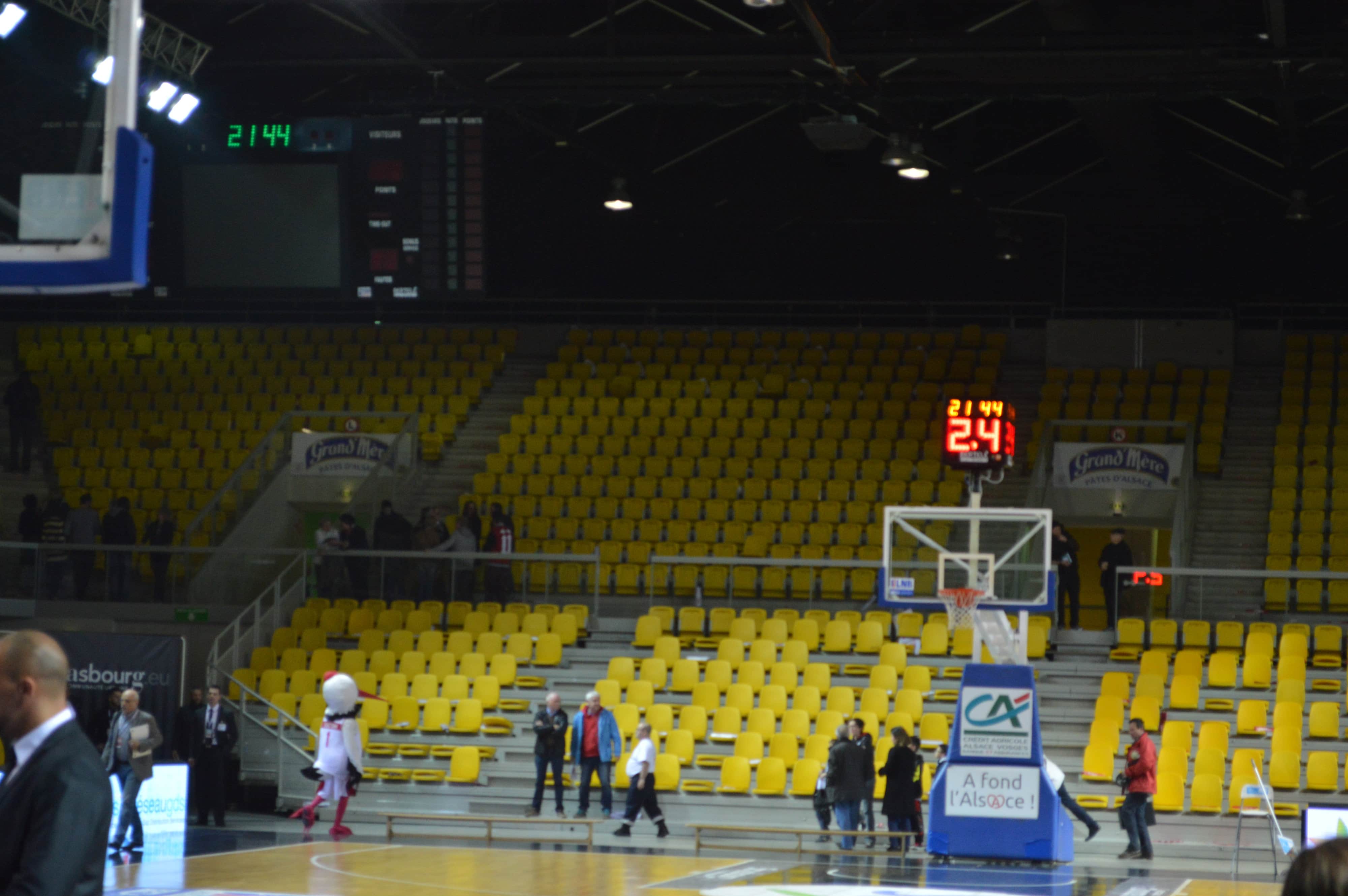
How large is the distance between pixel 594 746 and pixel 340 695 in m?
3.42

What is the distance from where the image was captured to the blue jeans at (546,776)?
19109 mm

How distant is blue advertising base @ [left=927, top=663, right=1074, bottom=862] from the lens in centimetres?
1630

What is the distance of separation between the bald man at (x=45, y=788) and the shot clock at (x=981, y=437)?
11.7 metres

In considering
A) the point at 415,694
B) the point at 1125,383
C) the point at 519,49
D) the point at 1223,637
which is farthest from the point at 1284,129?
the point at 415,694

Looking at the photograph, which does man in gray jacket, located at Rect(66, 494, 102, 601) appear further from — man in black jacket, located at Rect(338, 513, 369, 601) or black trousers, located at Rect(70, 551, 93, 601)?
man in black jacket, located at Rect(338, 513, 369, 601)

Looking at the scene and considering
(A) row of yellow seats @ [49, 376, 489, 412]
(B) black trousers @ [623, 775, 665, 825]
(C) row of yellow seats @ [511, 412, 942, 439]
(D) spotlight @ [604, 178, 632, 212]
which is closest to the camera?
(B) black trousers @ [623, 775, 665, 825]

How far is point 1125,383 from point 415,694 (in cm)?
1226

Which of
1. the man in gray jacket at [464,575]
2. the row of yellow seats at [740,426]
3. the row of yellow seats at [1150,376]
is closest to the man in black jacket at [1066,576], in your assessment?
the row of yellow seats at [740,426]

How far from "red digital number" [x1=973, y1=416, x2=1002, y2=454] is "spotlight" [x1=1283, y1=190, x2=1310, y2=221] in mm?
11142

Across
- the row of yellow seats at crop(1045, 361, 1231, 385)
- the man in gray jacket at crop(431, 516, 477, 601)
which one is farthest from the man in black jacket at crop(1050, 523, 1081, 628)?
the man in gray jacket at crop(431, 516, 477, 601)

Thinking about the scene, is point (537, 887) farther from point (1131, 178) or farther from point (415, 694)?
point (1131, 178)

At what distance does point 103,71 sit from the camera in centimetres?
592

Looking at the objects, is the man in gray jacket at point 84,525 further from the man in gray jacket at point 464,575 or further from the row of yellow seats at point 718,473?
the row of yellow seats at point 718,473

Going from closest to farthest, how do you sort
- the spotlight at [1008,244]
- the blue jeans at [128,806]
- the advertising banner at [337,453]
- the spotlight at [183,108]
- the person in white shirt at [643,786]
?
the blue jeans at [128,806] < the person in white shirt at [643,786] < the spotlight at [183,108] < the advertising banner at [337,453] < the spotlight at [1008,244]
